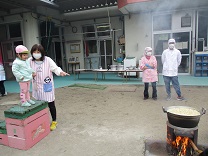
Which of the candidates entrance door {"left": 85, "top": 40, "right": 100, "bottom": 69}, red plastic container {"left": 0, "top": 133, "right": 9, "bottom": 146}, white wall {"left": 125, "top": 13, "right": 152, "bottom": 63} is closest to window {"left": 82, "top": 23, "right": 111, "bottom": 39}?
entrance door {"left": 85, "top": 40, "right": 100, "bottom": 69}

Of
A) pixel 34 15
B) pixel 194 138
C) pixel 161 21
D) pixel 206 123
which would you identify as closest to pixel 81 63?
pixel 34 15

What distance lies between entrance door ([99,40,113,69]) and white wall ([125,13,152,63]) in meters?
1.82

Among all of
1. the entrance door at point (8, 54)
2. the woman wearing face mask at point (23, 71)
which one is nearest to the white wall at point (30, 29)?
the entrance door at point (8, 54)

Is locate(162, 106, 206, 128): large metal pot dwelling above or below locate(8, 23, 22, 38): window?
below

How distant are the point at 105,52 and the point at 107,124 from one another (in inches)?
320

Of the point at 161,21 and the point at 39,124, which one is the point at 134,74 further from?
the point at 39,124

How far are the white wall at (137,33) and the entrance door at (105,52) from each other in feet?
5.99

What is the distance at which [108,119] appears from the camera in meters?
4.11

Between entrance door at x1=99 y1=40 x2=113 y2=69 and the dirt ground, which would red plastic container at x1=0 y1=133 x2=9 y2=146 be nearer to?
the dirt ground

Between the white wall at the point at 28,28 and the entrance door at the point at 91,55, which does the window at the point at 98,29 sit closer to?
the entrance door at the point at 91,55

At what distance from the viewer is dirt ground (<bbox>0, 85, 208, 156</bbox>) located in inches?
115

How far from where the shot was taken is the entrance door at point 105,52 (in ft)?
37.3

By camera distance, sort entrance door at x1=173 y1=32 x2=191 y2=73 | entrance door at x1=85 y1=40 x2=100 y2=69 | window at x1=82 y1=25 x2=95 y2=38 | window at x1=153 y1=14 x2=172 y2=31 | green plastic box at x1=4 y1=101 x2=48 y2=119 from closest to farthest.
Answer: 1. green plastic box at x1=4 y1=101 x2=48 y2=119
2. entrance door at x1=173 y1=32 x2=191 y2=73
3. window at x1=153 y1=14 x2=172 y2=31
4. window at x1=82 y1=25 x2=95 y2=38
5. entrance door at x1=85 y1=40 x2=100 y2=69

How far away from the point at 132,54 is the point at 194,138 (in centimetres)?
764
